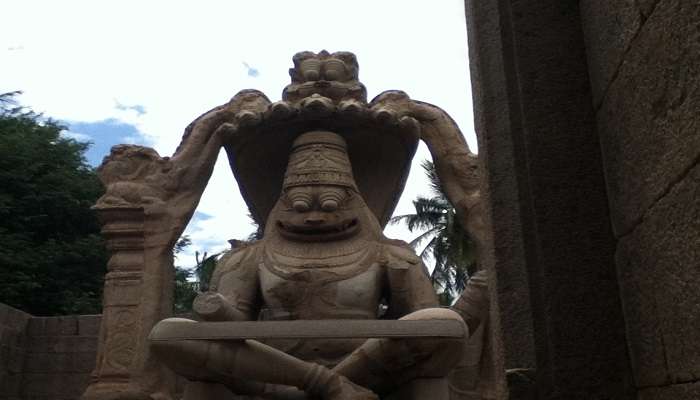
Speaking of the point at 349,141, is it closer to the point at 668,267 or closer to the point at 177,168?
the point at 177,168

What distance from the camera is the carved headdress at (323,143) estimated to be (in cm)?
450

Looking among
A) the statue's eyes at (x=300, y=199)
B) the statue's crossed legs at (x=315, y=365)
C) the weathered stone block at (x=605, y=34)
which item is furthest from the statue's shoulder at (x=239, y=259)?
the weathered stone block at (x=605, y=34)

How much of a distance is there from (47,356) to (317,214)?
405 cm

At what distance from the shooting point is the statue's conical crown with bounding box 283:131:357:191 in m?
4.40

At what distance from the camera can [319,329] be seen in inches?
122

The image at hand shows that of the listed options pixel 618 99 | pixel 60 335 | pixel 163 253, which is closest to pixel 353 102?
pixel 163 253

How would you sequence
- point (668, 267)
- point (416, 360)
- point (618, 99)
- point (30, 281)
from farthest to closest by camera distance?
point (30, 281)
point (416, 360)
point (618, 99)
point (668, 267)

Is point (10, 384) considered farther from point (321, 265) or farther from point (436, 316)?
point (436, 316)

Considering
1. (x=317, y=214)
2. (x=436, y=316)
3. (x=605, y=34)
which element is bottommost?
(x=436, y=316)

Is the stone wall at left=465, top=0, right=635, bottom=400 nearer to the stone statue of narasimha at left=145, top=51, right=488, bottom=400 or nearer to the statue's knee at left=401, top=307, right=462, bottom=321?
the statue's knee at left=401, top=307, right=462, bottom=321

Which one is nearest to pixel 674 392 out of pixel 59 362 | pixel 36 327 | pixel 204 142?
pixel 204 142

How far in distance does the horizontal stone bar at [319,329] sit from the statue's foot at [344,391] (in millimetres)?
373

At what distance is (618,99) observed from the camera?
2055 mm

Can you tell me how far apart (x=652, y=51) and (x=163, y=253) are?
3.60m
